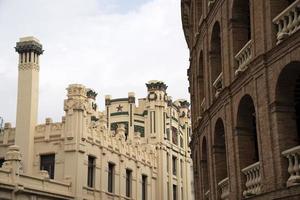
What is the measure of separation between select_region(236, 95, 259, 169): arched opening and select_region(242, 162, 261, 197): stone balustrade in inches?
28.7

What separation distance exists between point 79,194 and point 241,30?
20.1 metres

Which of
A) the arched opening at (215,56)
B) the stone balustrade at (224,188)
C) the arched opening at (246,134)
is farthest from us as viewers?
the arched opening at (215,56)

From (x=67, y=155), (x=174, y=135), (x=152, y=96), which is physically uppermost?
(x=152, y=96)

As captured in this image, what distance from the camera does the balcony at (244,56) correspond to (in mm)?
17875

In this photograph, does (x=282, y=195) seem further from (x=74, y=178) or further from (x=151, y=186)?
(x=151, y=186)

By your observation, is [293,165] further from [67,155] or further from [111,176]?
[111,176]

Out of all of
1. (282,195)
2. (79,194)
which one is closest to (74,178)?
(79,194)

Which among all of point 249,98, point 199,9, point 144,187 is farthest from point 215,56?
point 144,187

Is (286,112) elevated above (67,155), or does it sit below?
below

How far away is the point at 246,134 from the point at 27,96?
21.4 metres

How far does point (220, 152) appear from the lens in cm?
2181

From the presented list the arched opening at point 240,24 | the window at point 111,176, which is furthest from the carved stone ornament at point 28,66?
the arched opening at point 240,24

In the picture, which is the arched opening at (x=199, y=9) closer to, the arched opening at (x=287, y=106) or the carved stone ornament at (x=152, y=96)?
the arched opening at (x=287, y=106)

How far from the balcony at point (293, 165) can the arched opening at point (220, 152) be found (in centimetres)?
639
